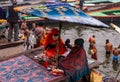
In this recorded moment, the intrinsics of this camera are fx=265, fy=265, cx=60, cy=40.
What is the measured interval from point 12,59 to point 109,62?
10449 millimetres

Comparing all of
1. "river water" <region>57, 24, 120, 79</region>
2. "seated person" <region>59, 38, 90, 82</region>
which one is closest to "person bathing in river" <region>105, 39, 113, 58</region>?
"river water" <region>57, 24, 120, 79</region>

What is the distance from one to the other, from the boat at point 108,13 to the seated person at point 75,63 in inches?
855

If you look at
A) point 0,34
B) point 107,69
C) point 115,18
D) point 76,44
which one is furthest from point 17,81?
point 115,18

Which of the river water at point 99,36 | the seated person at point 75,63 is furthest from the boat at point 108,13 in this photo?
the seated person at point 75,63

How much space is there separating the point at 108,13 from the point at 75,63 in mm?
23844

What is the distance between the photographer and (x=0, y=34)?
14.3 metres

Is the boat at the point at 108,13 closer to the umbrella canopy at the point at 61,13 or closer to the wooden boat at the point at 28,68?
the wooden boat at the point at 28,68

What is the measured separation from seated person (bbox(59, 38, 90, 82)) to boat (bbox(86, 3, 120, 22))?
71.3 ft

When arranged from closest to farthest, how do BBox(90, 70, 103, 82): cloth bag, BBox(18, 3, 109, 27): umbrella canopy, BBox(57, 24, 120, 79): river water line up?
BBox(18, 3, 109, 27): umbrella canopy, BBox(90, 70, 103, 82): cloth bag, BBox(57, 24, 120, 79): river water

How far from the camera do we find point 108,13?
1214 inches

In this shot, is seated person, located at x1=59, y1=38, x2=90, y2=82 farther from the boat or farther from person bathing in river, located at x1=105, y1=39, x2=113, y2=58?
the boat

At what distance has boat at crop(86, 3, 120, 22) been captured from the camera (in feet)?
96.0

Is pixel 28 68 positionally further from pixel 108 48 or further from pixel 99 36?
pixel 99 36

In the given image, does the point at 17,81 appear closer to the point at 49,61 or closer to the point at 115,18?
the point at 49,61
